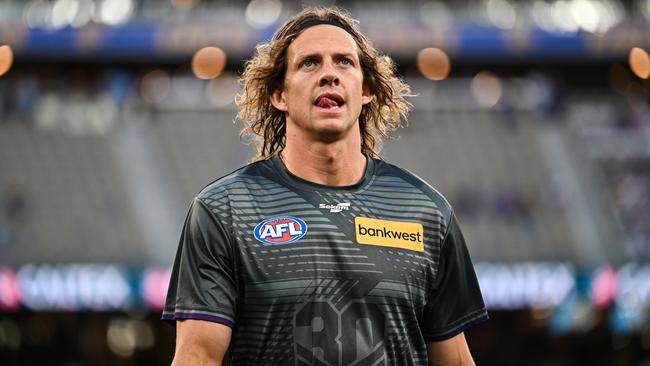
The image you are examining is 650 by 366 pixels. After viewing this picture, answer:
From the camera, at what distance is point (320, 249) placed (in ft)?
11.1

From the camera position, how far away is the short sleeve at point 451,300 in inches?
142

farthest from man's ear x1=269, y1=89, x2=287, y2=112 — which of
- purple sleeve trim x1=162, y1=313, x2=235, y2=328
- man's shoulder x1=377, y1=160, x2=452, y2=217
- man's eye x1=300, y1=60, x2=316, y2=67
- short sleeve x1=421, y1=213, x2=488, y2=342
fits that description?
purple sleeve trim x1=162, y1=313, x2=235, y2=328

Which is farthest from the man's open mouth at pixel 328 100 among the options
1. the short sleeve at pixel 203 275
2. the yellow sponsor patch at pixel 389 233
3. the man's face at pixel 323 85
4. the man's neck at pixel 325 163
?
the short sleeve at pixel 203 275

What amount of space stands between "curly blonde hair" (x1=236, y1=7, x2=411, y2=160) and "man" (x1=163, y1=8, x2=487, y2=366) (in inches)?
0.4

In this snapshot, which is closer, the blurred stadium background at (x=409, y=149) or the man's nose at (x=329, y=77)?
the man's nose at (x=329, y=77)

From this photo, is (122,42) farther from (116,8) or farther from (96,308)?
(96,308)

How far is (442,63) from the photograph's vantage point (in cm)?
2180

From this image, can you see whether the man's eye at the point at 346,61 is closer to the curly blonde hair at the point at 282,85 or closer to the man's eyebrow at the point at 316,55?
the man's eyebrow at the point at 316,55

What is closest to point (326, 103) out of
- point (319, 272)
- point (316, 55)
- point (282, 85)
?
point (316, 55)

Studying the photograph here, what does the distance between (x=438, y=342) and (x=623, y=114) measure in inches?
773

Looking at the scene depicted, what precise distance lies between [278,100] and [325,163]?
1.29 ft

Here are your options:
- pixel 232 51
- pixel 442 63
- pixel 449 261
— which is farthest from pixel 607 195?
pixel 449 261

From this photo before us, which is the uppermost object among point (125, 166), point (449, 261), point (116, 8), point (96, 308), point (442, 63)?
point (116, 8)

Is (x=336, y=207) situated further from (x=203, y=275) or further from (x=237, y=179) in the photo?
(x=203, y=275)
